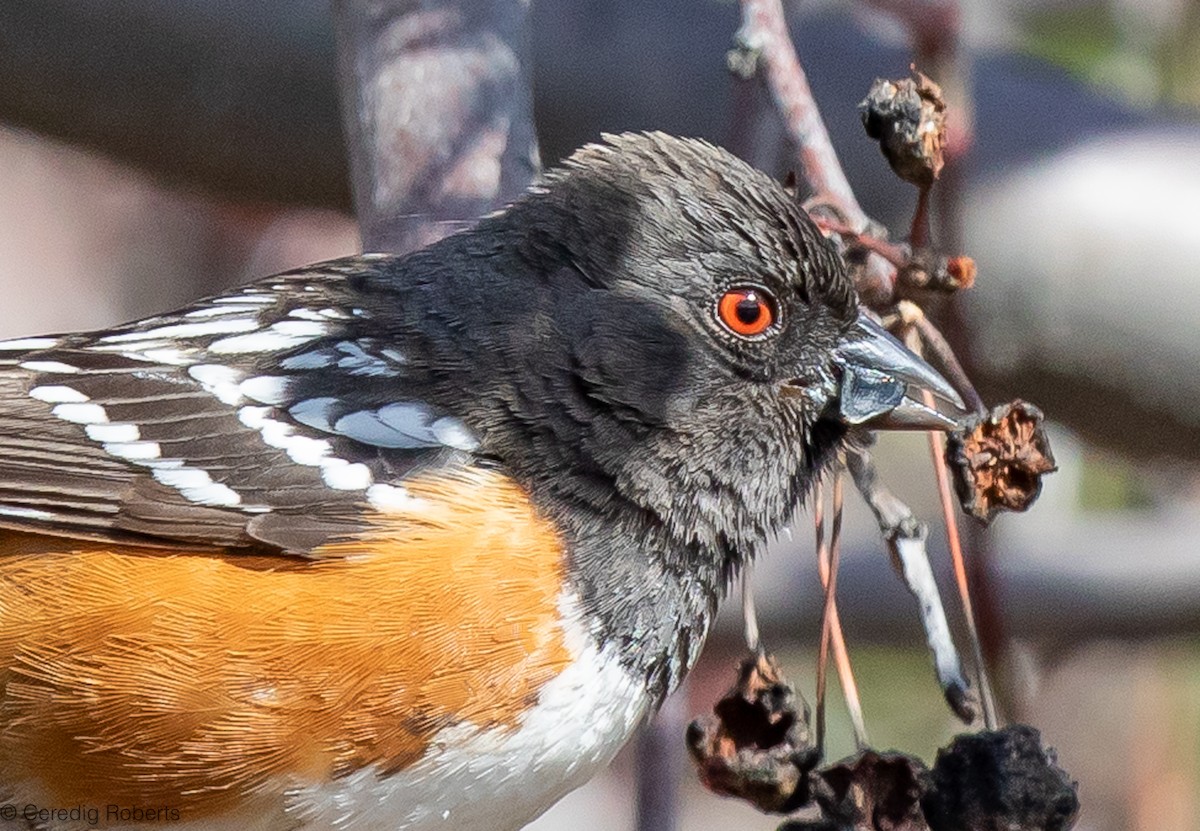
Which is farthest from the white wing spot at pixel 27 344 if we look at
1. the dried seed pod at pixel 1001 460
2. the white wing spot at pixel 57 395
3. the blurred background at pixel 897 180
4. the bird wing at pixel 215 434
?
the dried seed pod at pixel 1001 460

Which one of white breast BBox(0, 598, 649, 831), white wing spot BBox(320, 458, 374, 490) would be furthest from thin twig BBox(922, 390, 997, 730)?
white wing spot BBox(320, 458, 374, 490)

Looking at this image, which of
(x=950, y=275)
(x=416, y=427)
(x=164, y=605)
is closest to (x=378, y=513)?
(x=416, y=427)

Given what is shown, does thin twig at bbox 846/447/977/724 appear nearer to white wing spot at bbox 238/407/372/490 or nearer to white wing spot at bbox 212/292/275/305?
white wing spot at bbox 238/407/372/490

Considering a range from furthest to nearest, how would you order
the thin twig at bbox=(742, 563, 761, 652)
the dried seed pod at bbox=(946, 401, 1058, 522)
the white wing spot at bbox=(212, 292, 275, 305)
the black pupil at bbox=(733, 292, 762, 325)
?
1. the white wing spot at bbox=(212, 292, 275, 305)
2. the black pupil at bbox=(733, 292, 762, 325)
3. the thin twig at bbox=(742, 563, 761, 652)
4. the dried seed pod at bbox=(946, 401, 1058, 522)

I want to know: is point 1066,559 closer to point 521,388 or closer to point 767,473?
point 767,473

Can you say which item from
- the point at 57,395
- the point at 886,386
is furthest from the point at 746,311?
the point at 57,395

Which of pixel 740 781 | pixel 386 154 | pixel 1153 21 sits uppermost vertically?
pixel 1153 21
